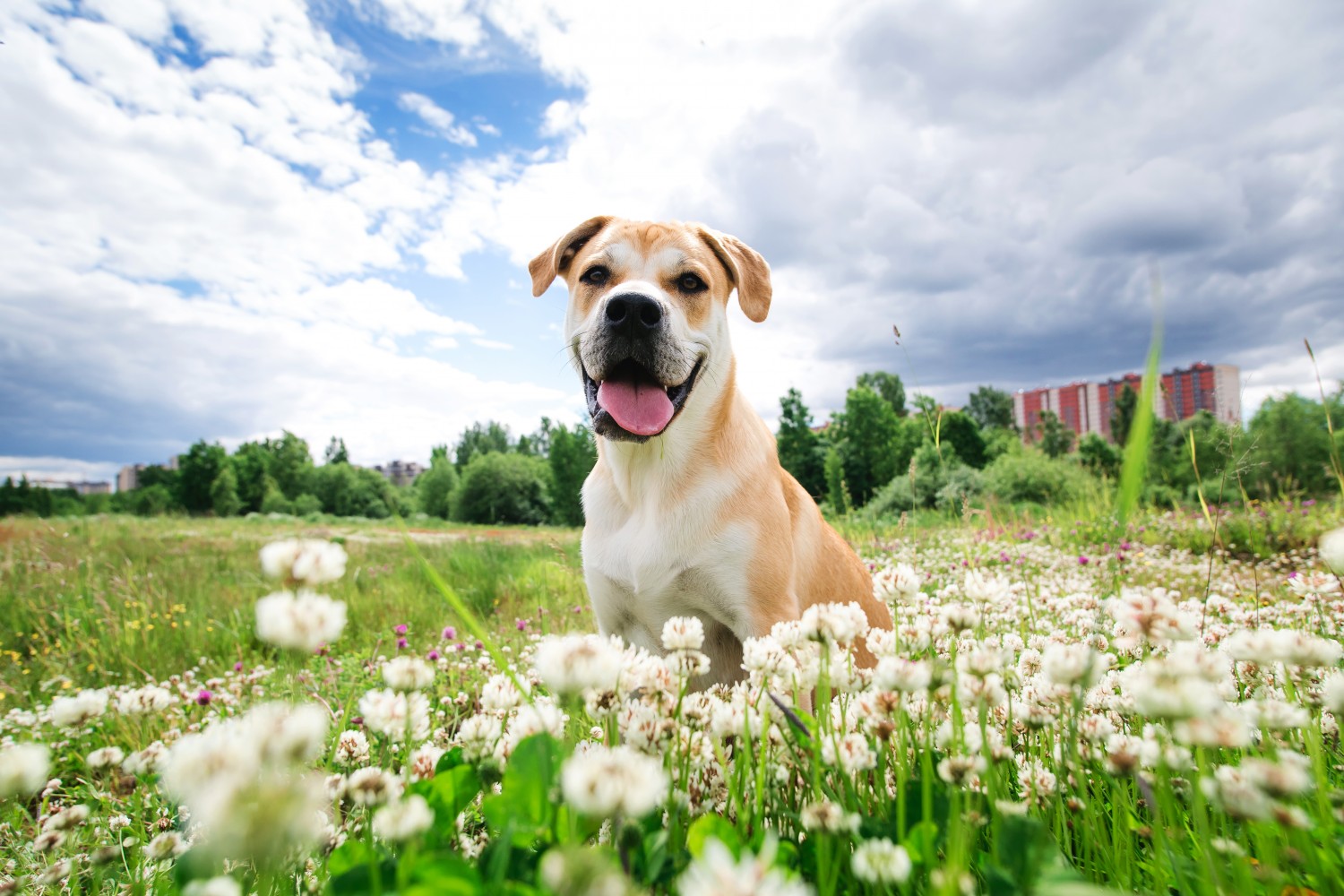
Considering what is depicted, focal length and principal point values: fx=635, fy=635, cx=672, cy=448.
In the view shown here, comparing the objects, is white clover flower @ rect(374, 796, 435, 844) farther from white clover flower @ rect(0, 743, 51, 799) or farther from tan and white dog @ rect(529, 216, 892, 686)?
tan and white dog @ rect(529, 216, 892, 686)

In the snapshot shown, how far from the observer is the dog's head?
3000 millimetres

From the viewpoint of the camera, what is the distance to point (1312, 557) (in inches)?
241

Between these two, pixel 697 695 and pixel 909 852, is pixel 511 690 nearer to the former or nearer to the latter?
pixel 697 695

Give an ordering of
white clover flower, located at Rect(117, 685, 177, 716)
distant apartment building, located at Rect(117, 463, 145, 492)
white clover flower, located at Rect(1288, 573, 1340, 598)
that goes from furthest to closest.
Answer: distant apartment building, located at Rect(117, 463, 145, 492)
white clover flower, located at Rect(1288, 573, 1340, 598)
white clover flower, located at Rect(117, 685, 177, 716)

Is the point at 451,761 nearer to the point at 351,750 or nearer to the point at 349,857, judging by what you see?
the point at 349,857

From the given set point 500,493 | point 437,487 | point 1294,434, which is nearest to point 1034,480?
point 1294,434

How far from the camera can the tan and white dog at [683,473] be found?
2731mm

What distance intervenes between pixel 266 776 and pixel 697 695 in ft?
2.64

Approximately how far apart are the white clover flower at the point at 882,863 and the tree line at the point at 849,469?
2091mm

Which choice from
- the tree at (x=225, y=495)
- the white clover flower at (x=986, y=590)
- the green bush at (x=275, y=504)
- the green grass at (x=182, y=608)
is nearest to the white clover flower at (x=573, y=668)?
the white clover flower at (x=986, y=590)

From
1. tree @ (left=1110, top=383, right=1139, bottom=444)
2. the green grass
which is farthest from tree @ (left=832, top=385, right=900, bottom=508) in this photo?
the green grass

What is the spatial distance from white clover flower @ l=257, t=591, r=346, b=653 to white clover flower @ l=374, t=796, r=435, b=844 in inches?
9.2

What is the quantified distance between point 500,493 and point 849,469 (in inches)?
1427

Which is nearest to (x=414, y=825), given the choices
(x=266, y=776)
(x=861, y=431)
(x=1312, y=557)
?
(x=266, y=776)
